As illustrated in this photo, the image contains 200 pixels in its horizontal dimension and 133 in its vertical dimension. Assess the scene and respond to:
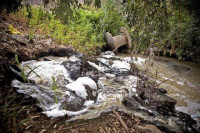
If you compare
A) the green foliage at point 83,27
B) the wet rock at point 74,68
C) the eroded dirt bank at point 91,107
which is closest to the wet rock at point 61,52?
the eroded dirt bank at point 91,107

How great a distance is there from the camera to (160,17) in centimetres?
269

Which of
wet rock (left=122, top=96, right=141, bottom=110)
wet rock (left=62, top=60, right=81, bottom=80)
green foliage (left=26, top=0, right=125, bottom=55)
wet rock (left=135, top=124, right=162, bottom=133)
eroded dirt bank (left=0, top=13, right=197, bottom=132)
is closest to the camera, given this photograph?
eroded dirt bank (left=0, top=13, right=197, bottom=132)

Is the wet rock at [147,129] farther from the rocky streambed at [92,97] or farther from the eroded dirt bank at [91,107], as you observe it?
the rocky streambed at [92,97]

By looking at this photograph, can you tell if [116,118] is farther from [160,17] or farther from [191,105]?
[191,105]

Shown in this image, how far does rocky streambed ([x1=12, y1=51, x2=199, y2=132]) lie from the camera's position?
2254 millimetres

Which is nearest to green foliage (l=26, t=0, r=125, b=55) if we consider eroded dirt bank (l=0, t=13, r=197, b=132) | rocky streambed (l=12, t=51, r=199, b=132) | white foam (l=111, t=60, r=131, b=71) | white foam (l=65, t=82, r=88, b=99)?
white foam (l=111, t=60, r=131, b=71)

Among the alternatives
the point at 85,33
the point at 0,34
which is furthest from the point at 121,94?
the point at 85,33

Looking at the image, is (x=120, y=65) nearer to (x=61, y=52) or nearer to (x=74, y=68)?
(x=74, y=68)

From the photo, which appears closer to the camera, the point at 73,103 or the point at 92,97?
the point at 73,103

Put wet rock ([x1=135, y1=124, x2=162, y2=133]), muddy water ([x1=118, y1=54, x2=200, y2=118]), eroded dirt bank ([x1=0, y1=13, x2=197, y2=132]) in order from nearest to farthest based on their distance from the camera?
eroded dirt bank ([x1=0, y1=13, x2=197, y2=132])
wet rock ([x1=135, y1=124, x2=162, y2=133])
muddy water ([x1=118, y1=54, x2=200, y2=118])

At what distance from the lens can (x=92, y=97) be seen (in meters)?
2.83

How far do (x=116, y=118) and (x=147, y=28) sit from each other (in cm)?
188

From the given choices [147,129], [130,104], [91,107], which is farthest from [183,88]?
[91,107]

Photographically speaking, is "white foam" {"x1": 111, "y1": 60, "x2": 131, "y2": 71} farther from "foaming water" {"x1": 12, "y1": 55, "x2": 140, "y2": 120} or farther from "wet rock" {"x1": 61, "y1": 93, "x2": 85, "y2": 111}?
"wet rock" {"x1": 61, "y1": 93, "x2": 85, "y2": 111}
